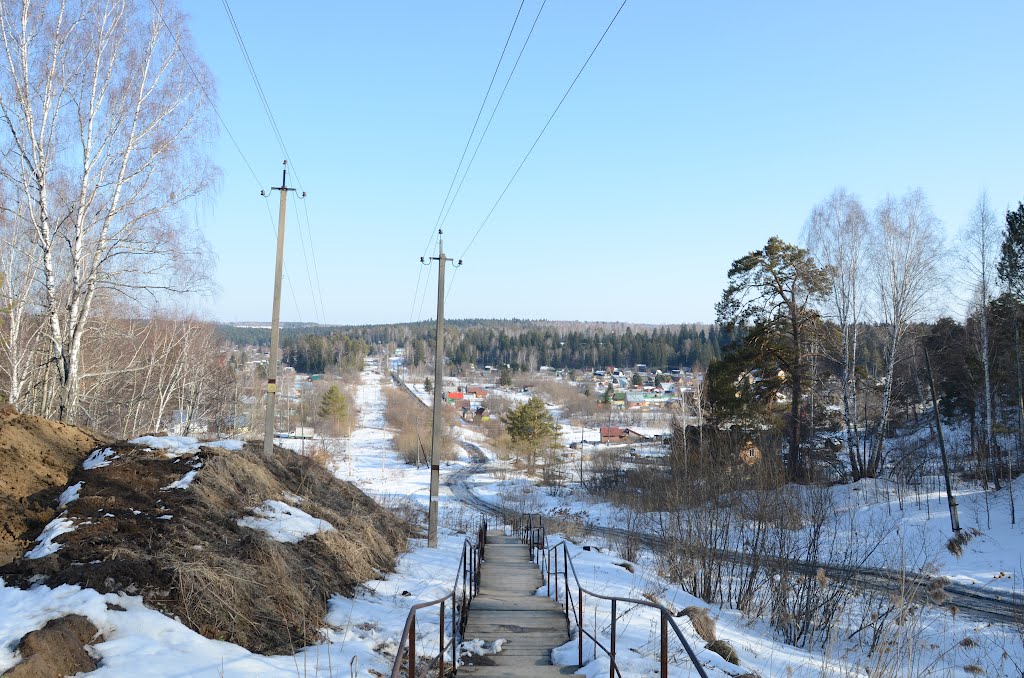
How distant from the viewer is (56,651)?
5.32 meters

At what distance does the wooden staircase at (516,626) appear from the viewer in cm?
700

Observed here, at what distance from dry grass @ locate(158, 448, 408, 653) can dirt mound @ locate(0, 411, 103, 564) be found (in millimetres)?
1714

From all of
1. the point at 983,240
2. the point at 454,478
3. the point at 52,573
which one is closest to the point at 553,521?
the point at 983,240

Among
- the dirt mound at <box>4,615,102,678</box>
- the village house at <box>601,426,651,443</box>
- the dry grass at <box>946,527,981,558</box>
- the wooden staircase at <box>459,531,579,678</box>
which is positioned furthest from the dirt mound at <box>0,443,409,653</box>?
Result: the village house at <box>601,426,651,443</box>

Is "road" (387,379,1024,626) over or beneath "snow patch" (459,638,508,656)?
beneath

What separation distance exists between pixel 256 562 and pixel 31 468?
4.04 m

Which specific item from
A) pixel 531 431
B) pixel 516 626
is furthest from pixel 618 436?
pixel 516 626

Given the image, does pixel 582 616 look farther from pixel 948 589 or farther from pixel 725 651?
pixel 948 589

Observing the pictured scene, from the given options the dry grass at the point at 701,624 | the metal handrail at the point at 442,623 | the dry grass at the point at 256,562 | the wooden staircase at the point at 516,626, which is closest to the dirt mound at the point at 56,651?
the dry grass at the point at 256,562

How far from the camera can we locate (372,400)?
423 feet

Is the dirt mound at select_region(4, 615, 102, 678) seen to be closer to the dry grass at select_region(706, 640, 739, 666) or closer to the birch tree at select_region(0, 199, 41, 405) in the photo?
the dry grass at select_region(706, 640, 739, 666)

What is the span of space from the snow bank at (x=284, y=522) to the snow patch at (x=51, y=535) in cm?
214

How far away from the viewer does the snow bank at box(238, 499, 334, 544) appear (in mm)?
9594

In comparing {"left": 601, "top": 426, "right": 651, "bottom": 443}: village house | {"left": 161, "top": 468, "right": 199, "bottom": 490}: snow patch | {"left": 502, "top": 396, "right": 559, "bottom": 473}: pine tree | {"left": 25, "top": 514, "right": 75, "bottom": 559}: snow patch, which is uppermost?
{"left": 161, "top": 468, "right": 199, "bottom": 490}: snow patch
